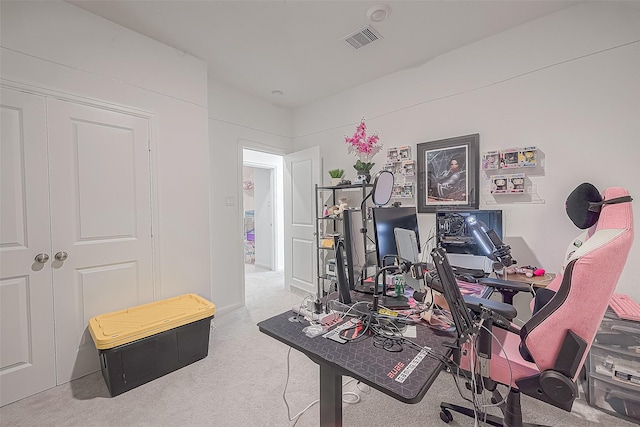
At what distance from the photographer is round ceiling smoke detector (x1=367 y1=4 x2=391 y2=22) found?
1.99 metres

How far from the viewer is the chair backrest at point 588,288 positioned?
0.90 m

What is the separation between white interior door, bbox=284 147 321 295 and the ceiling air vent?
4.43ft

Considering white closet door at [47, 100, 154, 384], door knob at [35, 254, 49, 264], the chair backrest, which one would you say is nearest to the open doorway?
white closet door at [47, 100, 154, 384]

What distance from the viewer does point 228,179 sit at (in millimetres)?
3299

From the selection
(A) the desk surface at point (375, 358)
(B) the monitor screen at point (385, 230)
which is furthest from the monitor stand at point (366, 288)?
(A) the desk surface at point (375, 358)

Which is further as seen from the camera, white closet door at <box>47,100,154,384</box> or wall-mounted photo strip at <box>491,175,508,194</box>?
wall-mounted photo strip at <box>491,175,508,194</box>

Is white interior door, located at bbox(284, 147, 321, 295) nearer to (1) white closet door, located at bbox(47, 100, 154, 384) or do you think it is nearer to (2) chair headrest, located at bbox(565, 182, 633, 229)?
(1) white closet door, located at bbox(47, 100, 154, 384)

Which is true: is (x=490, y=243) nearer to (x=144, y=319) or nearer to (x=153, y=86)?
(x=144, y=319)

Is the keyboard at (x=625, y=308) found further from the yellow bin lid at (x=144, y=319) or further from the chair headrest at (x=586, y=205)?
the yellow bin lid at (x=144, y=319)

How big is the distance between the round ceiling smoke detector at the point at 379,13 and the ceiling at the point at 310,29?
3 centimetres

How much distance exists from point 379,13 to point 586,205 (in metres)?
1.95

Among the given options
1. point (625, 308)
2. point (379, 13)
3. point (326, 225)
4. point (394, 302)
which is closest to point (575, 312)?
point (394, 302)

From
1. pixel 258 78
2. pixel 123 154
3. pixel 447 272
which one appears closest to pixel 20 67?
pixel 123 154

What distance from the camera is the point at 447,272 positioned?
0.99 m
